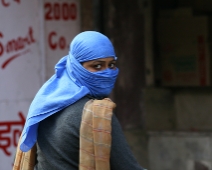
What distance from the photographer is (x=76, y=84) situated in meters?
2.48

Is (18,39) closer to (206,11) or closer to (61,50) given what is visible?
(61,50)

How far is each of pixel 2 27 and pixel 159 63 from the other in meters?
1.94

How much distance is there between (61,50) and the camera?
5.55m

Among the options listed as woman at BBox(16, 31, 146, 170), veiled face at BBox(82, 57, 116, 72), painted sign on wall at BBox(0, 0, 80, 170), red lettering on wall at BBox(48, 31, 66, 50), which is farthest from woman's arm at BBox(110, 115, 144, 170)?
red lettering on wall at BBox(48, 31, 66, 50)

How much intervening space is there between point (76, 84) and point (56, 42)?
3082 mm

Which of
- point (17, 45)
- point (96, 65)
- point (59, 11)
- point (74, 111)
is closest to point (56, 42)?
point (59, 11)

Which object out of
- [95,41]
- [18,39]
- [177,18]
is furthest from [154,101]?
[95,41]

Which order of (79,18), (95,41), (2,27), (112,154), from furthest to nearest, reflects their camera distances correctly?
(79,18)
(2,27)
(95,41)
(112,154)

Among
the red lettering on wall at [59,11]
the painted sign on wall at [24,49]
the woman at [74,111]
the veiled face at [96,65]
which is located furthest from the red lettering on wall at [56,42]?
the veiled face at [96,65]

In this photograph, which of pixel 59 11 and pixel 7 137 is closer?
pixel 7 137

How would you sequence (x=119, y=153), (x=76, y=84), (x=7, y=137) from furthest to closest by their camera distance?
(x=7, y=137) → (x=76, y=84) → (x=119, y=153)

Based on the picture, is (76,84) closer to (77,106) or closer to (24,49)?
(77,106)

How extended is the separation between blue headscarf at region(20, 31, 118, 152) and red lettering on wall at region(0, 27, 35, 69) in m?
2.77

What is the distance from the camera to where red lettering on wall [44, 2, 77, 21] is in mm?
5453
